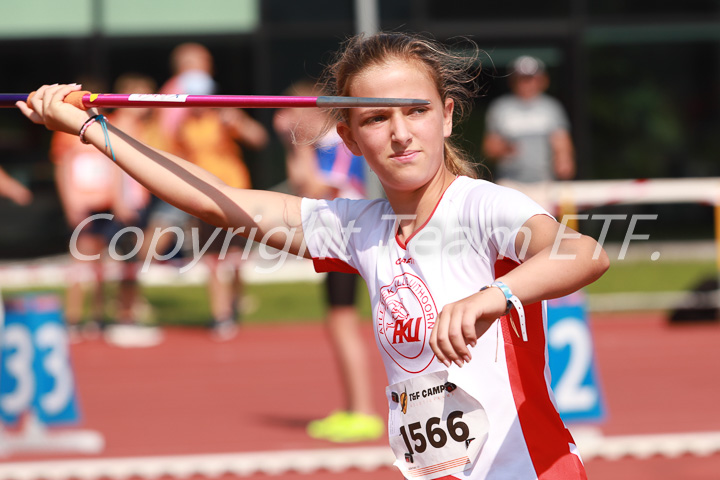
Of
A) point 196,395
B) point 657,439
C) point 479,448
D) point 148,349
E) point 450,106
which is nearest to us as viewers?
point 479,448

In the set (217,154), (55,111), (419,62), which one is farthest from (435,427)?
(217,154)

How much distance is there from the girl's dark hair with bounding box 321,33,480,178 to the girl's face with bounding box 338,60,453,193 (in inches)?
1.0

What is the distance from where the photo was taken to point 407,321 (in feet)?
8.01

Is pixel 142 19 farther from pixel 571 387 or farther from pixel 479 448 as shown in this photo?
pixel 479 448

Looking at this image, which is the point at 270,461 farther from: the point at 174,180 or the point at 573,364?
the point at 174,180

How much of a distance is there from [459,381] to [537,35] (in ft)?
46.0

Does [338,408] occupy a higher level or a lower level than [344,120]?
lower

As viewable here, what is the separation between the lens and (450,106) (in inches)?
102

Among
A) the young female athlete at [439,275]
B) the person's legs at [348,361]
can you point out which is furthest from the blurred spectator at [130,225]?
the young female athlete at [439,275]

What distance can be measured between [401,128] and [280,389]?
5282 millimetres

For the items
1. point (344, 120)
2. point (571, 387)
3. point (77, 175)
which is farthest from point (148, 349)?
point (344, 120)

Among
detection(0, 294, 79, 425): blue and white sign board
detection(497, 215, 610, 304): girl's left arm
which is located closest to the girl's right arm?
detection(497, 215, 610, 304): girl's left arm

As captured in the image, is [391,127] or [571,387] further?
[571,387]

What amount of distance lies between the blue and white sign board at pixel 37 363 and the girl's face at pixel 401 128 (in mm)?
4284
